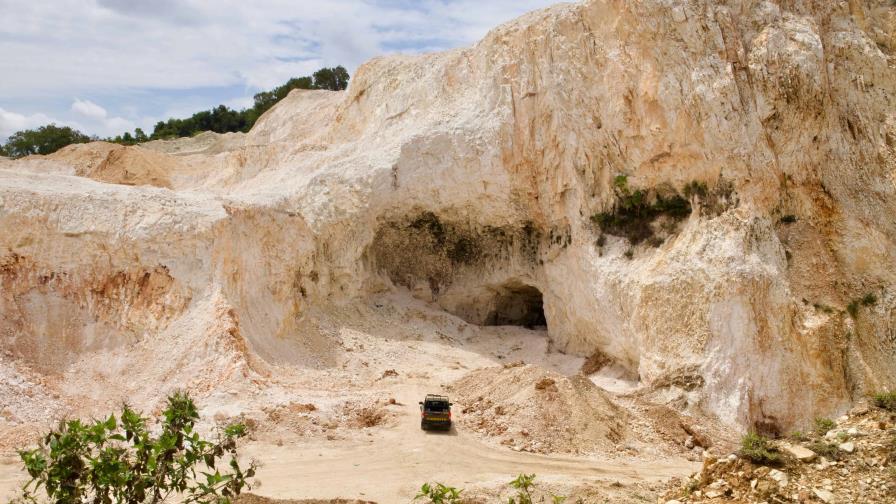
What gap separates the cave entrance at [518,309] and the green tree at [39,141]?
97.5 feet

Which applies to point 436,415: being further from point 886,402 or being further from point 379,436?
point 886,402

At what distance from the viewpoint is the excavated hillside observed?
60.0 feet

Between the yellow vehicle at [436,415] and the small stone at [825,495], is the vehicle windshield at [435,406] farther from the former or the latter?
the small stone at [825,495]

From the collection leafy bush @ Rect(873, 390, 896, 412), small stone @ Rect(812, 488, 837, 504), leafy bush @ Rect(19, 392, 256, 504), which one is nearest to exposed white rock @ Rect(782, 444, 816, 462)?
small stone @ Rect(812, 488, 837, 504)

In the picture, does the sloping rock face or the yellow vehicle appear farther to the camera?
the sloping rock face

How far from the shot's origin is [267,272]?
68.3 feet

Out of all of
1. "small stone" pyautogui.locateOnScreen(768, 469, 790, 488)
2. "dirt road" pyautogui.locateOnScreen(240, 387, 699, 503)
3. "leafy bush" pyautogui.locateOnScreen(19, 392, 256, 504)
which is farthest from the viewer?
"dirt road" pyautogui.locateOnScreen(240, 387, 699, 503)

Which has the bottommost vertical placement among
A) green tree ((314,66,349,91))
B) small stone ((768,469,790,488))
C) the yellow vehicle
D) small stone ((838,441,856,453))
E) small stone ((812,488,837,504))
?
the yellow vehicle

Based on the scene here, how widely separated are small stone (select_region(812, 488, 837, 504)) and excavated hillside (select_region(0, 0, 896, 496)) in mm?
7599

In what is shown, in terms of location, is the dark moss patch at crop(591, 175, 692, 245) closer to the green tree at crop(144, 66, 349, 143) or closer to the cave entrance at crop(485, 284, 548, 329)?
the cave entrance at crop(485, 284, 548, 329)

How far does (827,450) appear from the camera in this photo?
9.40 m

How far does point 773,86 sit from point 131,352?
56.3 feet

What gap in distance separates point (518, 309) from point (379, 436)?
12015mm

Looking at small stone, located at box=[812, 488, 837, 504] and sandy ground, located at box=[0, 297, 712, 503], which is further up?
small stone, located at box=[812, 488, 837, 504]
